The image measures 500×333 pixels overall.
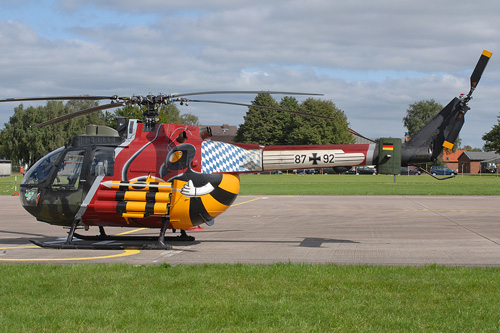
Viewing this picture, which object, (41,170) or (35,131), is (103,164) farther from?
(35,131)

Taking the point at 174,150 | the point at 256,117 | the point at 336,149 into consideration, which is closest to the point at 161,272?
the point at 174,150

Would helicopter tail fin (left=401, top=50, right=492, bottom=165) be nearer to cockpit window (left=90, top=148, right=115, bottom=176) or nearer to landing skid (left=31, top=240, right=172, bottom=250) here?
landing skid (left=31, top=240, right=172, bottom=250)

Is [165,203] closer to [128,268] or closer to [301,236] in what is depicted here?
[128,268]

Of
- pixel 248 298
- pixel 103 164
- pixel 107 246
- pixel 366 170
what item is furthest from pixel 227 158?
pixel 366 170

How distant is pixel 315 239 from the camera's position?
14.1 m

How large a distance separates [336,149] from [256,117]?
9963 centimetres

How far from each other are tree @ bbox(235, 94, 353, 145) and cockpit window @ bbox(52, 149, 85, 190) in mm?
94701

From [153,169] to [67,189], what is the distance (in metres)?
2.18

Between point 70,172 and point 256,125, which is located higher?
point 256,125

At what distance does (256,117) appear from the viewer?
11225cm

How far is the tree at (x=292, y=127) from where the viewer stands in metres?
107

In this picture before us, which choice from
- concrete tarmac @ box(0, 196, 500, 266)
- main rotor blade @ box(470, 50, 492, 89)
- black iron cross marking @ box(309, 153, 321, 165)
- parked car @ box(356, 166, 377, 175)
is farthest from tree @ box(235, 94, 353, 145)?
main rotor blade @ box(470, 50, 492, 89)

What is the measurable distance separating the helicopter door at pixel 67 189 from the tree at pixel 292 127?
311 ft

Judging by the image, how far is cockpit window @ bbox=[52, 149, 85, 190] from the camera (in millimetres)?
12523
